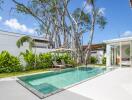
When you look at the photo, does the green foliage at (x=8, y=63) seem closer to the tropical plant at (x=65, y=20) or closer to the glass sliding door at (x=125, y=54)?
the tropical plant at (x=65, y=20)

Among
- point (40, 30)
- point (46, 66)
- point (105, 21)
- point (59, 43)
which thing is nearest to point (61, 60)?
point (46, 66)

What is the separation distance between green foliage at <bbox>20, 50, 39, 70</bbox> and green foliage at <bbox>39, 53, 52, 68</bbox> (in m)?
0.76

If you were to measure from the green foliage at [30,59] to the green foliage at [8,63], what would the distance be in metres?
1.30

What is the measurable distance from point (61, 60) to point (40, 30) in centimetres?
1897

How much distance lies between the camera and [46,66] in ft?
63.0

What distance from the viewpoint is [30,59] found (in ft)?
55.4

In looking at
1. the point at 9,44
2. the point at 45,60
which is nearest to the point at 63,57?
the point at 45,60

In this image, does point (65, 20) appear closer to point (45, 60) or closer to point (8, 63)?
point (45, 60)

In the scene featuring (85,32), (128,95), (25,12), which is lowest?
(128,95)

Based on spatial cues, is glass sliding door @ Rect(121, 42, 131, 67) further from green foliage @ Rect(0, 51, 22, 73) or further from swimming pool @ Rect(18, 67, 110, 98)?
green foliage @ Rect(0, 51, 22, 73)

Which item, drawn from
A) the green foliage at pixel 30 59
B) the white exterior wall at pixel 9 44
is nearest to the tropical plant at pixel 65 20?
the white exterior wall at pixel 9 44

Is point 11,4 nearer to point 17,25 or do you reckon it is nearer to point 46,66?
point 17,25

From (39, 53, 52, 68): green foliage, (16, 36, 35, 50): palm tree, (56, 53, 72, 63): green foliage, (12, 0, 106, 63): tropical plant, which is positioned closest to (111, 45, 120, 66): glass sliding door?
(12, 0, 106, 63): tropical plant

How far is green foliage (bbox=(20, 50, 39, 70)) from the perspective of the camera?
16625 mm
